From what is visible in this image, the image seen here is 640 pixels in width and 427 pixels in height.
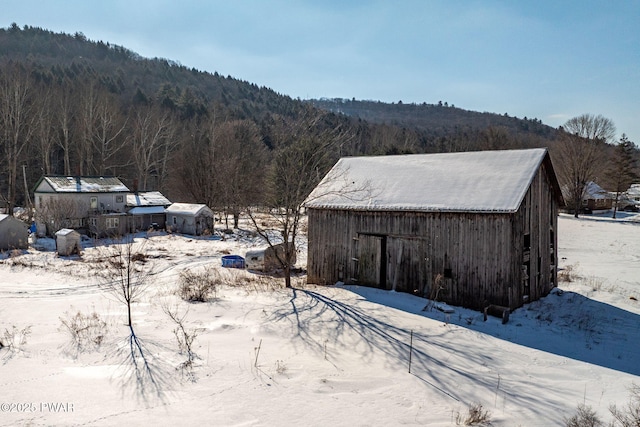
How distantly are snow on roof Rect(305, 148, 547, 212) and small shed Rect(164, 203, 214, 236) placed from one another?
2086 cm

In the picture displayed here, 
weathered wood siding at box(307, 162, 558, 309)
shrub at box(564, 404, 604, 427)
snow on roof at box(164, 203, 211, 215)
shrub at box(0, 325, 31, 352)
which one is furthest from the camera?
snow on roof at box(164, 203, 211, 215)

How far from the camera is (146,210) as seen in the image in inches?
1496

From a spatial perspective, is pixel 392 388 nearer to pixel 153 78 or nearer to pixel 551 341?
pixel 551 341

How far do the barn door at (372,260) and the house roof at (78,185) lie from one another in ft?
92.4

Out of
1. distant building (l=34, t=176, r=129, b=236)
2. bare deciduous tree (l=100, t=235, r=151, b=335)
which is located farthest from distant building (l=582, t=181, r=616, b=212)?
distant building (l=34, t=176, r=129, b=236)

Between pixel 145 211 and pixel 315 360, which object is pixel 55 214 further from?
pixel 315 360

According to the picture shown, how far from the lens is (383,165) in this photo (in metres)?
18.5

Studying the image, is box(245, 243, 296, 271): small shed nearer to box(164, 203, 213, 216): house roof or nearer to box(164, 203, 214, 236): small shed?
box(164, 203, 214, 236): small shed

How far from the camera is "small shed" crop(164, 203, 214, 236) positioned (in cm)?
3631

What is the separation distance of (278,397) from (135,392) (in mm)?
2362

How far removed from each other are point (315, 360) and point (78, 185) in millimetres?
33853

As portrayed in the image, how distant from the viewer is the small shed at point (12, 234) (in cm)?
2635

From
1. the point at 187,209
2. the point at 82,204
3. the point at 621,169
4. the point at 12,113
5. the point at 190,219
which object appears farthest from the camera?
the point at 621,169

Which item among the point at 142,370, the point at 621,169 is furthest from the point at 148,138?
the point at 621,169
